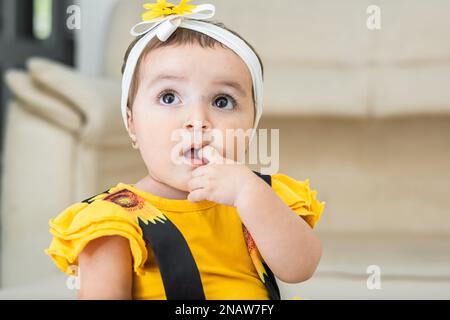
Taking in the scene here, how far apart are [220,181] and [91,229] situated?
152mm

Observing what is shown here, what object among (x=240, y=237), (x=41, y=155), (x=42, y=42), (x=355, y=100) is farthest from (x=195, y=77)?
(x=42, y=42)

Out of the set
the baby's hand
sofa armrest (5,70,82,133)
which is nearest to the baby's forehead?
the baby's hand

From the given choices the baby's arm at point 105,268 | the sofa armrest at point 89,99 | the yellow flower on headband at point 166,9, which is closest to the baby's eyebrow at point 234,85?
the yellow flower on headband at point 166,9

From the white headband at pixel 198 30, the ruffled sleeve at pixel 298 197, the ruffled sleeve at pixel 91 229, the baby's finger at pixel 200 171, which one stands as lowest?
the ruffled sleeve at pixel 91 229

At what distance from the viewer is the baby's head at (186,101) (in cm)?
79

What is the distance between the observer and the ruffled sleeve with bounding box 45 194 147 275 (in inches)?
28.5

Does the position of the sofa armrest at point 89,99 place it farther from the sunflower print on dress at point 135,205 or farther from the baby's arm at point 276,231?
the baby's arm at point 276,231

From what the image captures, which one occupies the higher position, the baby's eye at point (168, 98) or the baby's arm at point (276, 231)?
the baby's eye at point (168, 98)

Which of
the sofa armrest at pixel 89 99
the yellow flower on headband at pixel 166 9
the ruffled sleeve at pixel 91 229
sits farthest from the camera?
the sofa armrest at pixel 89 99

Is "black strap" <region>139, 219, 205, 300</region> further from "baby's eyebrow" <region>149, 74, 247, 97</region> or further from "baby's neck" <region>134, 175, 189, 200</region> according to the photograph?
"baby's eyebrow" <region>149, 74, 247, 97</region>

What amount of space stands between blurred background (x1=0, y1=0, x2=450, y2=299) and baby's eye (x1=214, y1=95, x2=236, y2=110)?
741 millimetres

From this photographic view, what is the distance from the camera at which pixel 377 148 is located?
2.00m

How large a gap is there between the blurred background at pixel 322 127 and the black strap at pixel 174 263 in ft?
2.44
